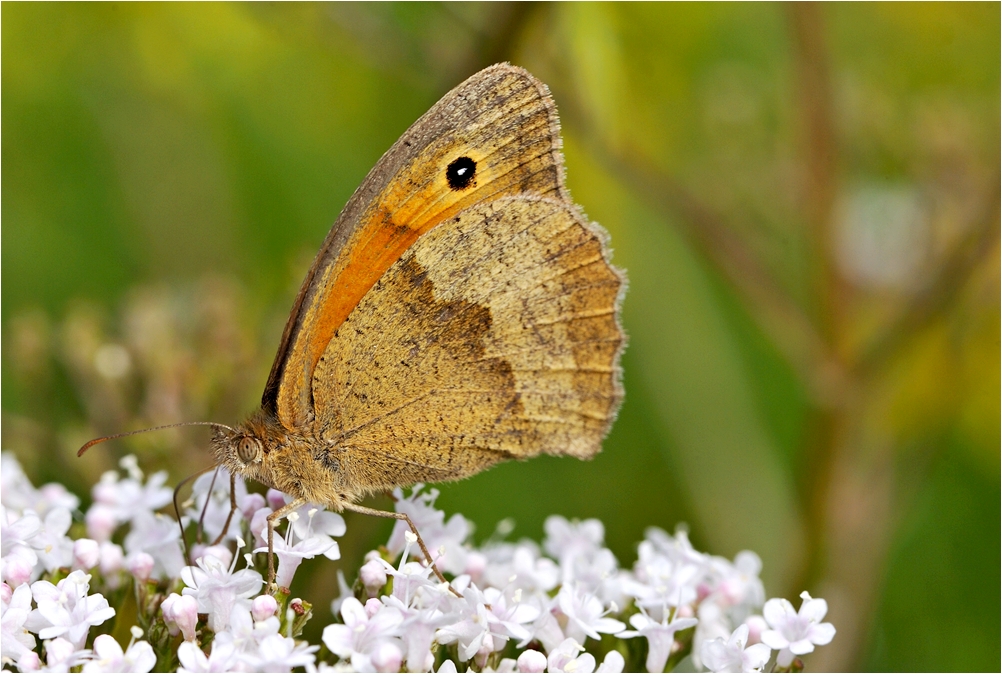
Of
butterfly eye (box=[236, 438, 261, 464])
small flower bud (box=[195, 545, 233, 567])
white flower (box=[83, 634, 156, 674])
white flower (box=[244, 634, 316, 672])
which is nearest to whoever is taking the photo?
white flower (box=[244, 634, 316, 672])

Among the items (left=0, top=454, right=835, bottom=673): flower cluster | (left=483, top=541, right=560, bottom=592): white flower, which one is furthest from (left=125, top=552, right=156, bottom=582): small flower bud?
(left=483, top=541, right=560, bottom=592): white flower

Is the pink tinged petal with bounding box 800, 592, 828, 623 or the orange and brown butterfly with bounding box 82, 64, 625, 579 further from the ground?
the orange and brown butterfly with bounding box 82, 64, 625, 579

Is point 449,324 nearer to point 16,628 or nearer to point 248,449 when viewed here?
point 248,449

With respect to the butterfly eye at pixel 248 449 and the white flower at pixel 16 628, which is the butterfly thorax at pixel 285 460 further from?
the white flower at pixel 16 628

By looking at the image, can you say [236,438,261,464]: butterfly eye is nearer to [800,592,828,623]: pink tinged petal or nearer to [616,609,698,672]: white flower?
[616,609,698,672]: white flower

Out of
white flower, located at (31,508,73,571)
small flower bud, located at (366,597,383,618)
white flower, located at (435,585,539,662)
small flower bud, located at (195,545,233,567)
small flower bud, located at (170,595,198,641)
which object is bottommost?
white flower, located at (435,585,539,662)

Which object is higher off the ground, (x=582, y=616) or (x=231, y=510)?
(x=231, y=510)

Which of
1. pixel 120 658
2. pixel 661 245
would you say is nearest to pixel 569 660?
pixel 120 658
